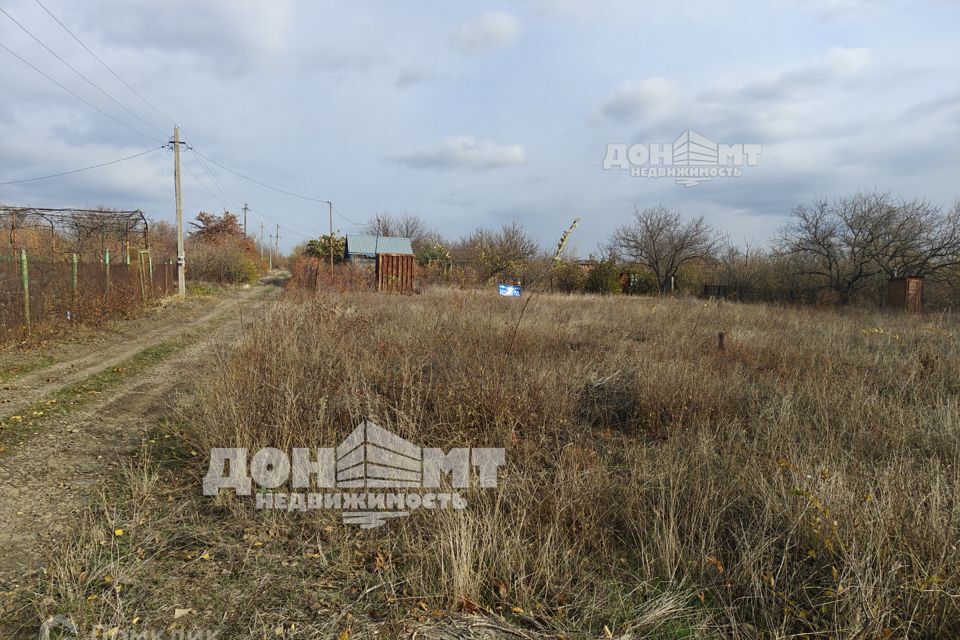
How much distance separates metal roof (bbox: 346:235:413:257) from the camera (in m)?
34.9

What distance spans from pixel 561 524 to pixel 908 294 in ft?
66.4

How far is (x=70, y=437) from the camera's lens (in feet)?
14.3

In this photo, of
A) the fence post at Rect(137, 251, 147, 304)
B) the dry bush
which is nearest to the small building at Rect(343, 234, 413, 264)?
the dry bush

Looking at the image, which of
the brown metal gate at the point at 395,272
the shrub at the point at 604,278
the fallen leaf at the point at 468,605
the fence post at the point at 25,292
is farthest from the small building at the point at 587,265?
the fallen leaf at the point at 468,605

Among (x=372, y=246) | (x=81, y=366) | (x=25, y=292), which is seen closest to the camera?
(x=81, y=366)

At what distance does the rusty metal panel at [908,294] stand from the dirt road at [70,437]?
823 inches

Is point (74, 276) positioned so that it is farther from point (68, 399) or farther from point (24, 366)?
point (68, 399)

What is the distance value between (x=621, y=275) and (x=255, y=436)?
23758 millimetres

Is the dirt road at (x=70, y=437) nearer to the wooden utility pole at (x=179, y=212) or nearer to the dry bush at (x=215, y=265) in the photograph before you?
the wooden utility pole at (x=179, y=212)

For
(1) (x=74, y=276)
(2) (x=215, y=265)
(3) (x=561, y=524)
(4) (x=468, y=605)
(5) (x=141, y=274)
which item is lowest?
(4) (x=468, y=605)

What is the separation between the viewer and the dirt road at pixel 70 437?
2.87m

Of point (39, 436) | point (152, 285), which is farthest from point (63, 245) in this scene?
point (39, 436)

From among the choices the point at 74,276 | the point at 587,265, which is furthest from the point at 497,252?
the point at 74,276

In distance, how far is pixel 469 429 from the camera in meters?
3.92
